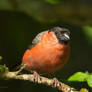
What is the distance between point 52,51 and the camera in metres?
3.58

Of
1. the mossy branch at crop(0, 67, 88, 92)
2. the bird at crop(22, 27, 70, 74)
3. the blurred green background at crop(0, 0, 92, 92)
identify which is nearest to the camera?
the mossy branch at crop(0, 67, 88, 92)

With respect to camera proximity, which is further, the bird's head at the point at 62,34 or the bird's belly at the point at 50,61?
the bird's belly at the point at 50,61

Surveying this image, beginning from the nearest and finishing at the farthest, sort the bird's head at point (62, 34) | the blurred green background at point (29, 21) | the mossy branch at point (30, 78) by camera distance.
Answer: the mossy branch at point (30, 78), the bird's head at point (62, 34), the blurred green background at point (29, 21)

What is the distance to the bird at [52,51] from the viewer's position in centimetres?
356

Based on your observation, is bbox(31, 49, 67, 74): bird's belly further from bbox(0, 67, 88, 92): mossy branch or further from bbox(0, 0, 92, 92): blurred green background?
bbox(0, 0, 92, 92): blurred green background

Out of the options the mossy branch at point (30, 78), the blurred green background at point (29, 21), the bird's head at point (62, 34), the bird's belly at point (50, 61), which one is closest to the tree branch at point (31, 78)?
the mossy branch at point (30, 78)

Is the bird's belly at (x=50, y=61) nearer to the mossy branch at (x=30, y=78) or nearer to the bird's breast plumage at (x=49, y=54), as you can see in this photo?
the bird's breast plumage at (x=49, y=54)

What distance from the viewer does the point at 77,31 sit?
722cm

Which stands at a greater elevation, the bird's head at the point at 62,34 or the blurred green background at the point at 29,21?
the blurred green background at the point at 29,21

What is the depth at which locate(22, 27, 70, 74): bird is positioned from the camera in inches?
140

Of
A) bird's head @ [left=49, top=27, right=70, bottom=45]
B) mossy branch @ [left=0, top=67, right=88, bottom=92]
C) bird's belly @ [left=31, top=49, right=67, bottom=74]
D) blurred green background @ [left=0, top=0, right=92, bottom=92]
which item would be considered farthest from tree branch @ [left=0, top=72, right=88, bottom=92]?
blurred green background @ [left=0, top=0, right=92, bottom=92]

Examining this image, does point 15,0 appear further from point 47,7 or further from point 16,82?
point 16,82

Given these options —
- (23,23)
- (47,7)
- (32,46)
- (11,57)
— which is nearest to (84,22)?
(47,7)

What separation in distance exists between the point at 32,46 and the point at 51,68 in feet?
1.48
